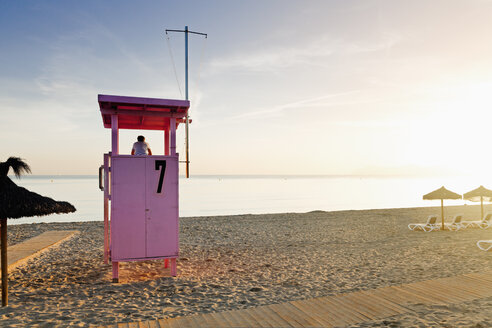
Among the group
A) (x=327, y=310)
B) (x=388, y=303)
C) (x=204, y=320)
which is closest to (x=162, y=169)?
(x=204, y=320)

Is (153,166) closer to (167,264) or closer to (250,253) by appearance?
(167,264)

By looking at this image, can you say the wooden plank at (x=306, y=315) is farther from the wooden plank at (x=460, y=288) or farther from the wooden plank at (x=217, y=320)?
the wooden plank at (x=460, y=288)

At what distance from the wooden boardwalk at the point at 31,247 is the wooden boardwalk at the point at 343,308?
6427 mm

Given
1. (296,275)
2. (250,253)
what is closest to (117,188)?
(296,275)

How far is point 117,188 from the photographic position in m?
7.17

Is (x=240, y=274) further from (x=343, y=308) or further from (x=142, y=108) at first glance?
(x=142, y=108)

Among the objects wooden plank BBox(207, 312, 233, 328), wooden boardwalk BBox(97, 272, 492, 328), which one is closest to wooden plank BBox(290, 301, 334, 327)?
wooden boardwalk BBox(97, 272, 492, 328)

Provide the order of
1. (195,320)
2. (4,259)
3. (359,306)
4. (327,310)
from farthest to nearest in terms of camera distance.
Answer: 1. (4,259)
2. (359,306)
3. (327,310)
4. (195,320)

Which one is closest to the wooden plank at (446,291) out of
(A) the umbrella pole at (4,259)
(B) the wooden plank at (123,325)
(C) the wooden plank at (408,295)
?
(C) the wooden plank at (408,295)

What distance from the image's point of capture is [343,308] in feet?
18.4

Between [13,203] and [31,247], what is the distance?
7076mm

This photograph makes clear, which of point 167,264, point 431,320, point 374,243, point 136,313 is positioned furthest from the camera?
point 374,243

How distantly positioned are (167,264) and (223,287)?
97.3 inches

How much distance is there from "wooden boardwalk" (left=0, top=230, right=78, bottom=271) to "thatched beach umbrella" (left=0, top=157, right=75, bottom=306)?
12.1 ft
